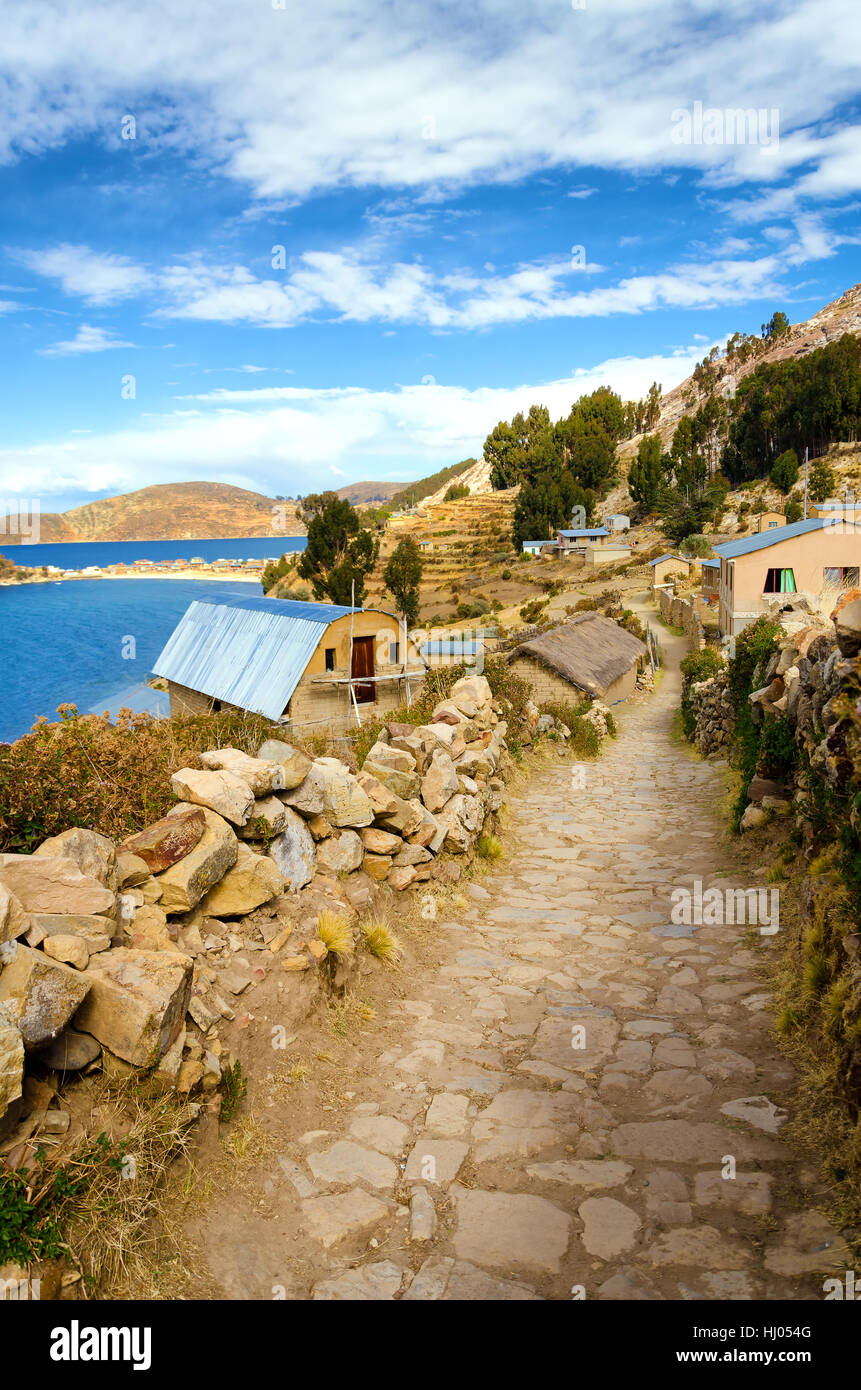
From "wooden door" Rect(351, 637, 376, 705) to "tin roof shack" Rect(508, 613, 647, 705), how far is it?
7204mm

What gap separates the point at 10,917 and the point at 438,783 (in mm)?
5524

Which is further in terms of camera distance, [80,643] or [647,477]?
[80,643]

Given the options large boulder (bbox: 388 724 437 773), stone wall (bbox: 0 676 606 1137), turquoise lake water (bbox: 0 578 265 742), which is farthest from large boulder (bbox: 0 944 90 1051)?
turquoise lake water (bbox: 0 578 265 742)

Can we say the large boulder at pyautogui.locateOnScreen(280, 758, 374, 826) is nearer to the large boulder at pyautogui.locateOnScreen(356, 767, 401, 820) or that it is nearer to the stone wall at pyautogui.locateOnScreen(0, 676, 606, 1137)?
the stone wall at pyautogui.locateOnScreen(0, 676, 606, 1137)

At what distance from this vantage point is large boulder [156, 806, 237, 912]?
4.87m

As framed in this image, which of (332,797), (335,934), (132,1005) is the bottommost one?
(335,934)

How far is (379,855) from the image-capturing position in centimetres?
748

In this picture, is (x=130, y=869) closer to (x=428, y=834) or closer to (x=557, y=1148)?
(x=557, y=1148)

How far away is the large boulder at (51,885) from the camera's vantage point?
158 inches

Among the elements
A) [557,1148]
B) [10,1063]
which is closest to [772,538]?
[557,1148]

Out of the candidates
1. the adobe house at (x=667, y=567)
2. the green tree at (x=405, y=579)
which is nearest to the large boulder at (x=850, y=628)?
→ the green tree at (x=405, y=579)

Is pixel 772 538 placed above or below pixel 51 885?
above

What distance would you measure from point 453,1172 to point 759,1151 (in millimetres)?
1637

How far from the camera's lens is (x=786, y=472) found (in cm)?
7150
